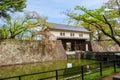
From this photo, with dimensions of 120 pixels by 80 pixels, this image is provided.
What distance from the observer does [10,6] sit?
92.3ft

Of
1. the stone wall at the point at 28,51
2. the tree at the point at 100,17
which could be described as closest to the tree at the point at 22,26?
the stone wall at the point at 28,51

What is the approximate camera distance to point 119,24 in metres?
17.9

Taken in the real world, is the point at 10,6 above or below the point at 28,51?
above

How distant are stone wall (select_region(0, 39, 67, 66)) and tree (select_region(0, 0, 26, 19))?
13.5ft

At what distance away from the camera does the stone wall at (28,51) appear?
26.8 m

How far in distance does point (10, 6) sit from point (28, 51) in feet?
23.5

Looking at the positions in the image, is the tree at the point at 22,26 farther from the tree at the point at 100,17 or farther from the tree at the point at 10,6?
the tree at the point at 100,17

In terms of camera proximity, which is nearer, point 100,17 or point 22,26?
point 100,17

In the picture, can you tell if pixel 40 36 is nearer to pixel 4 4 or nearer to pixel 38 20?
pixel 38 20

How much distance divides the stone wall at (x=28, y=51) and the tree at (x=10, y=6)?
4109 mm

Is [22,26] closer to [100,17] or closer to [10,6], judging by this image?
[10,6]

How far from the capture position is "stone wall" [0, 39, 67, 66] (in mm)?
26750

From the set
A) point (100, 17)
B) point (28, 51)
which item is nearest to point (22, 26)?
point (28, 51)

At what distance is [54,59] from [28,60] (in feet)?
18.2
